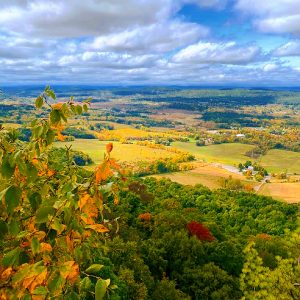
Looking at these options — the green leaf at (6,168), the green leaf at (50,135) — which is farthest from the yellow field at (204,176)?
the green leaf at (6,168)

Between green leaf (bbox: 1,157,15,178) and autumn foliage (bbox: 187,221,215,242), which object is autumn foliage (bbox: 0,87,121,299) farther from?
autumn foliage (bbox: 187,221,215,242)

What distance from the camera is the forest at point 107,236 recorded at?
466 cm

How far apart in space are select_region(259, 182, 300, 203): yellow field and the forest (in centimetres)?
3592

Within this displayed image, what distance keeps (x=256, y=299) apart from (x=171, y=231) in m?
24.7

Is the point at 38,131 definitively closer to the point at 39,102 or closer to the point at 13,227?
the point at 39,102

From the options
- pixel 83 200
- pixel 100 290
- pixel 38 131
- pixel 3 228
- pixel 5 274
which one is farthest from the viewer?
pixel 38 131

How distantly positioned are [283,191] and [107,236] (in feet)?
489

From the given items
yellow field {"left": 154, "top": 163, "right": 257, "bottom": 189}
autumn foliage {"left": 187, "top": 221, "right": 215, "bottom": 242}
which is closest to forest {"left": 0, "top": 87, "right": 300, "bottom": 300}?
autumn foliage {"left": 187, "top": 221, "right": 215, "bottom": 242}

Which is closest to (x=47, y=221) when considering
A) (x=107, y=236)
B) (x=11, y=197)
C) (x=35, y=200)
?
(x=35, y=200)

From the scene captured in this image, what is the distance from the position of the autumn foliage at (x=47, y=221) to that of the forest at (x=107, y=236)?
14 millimetres

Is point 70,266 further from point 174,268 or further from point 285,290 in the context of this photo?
point 174,268

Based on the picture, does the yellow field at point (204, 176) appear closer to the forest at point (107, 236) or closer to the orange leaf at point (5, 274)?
the forest at point (107, 236)

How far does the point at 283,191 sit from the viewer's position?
146625 mm

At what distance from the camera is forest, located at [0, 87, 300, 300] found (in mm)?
4660
